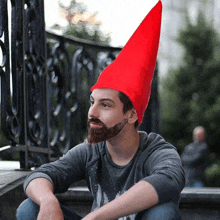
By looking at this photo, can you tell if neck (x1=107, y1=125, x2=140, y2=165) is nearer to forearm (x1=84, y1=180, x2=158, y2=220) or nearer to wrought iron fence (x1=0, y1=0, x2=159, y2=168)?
forearm (x1=84, y1=180, x2=158, y2=220)

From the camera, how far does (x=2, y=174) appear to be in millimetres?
3180

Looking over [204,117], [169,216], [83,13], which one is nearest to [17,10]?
[169,216]

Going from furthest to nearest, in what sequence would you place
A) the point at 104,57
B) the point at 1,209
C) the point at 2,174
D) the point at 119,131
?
the point at 104,57
the point at 2,174
the point at 1,209
the point at 119,131

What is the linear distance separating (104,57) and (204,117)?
19.9 meters

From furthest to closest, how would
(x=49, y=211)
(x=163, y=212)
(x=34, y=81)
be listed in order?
(x=34, y=81), (x=49, y=211), (x=163, y=212)

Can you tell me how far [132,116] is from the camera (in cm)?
243

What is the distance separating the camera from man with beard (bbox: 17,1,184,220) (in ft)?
7.50

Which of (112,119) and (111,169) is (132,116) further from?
(111,169)

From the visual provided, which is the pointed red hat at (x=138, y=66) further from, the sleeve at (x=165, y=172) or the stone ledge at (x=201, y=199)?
the stone ledge at (x=201, y=199)

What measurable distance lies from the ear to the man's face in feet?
0.16

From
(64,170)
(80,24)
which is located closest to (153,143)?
(64,170)

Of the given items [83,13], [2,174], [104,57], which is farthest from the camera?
[83,13]

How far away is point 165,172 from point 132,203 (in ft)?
0.67

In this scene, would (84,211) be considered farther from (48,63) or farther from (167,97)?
(167,97)
